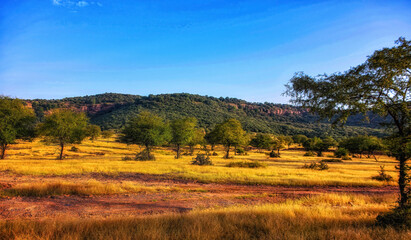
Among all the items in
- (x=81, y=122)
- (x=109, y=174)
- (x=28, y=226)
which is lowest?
(x=109, y=174)

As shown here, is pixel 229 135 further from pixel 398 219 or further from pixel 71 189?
pixel 398 219

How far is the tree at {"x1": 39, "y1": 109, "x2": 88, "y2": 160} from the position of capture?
109 ft

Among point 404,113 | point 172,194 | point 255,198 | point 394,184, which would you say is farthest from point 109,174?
point 394,184

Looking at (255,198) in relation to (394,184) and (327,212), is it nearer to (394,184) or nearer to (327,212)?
(327,212)

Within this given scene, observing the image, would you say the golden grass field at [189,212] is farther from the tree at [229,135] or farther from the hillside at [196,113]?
the hillside at [196,113]

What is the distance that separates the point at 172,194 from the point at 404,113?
1156 cm

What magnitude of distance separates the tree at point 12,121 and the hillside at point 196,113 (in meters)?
76.6

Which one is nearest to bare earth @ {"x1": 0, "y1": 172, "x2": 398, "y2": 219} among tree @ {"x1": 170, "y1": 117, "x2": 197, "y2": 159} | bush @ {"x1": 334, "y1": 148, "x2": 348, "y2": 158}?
A: tree @ {"x1": 170, "y1": 117, "x2": 197, "y2": 159}

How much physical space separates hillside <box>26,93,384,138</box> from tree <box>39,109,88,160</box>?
72959mm

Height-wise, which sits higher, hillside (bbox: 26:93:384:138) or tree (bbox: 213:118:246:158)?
hillside (bbox: 26:93:384:138)

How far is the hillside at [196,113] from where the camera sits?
115m

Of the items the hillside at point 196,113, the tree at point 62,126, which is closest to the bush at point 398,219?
the tree at point 62,126

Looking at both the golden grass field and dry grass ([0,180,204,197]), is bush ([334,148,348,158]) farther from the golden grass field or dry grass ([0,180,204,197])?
dry grass ([0,180,204,197])

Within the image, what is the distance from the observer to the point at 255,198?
1194cm
